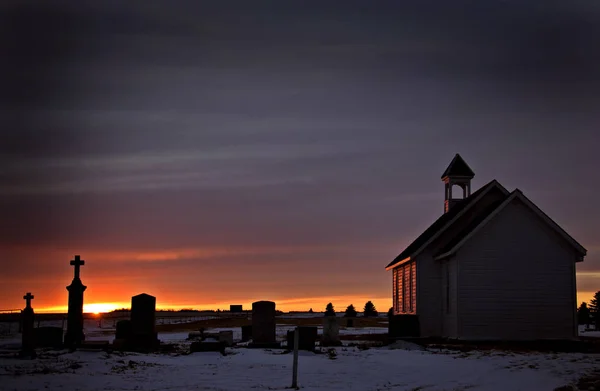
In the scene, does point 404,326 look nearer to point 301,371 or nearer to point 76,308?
point 76,308

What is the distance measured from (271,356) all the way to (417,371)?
7214 millimetres

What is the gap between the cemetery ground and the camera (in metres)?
17.5

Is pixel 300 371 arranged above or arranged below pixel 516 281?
below

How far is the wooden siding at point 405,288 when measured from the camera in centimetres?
3977

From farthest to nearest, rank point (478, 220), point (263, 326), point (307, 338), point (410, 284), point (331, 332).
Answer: point (410, 284) < point (478, 220) < point (331, 332) < point (263, 326) < point (307, 338)

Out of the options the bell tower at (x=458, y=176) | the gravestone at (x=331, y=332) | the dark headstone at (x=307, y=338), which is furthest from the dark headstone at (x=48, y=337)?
the bell tower at (x=458, y=176)

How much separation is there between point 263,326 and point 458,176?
58.2 feet

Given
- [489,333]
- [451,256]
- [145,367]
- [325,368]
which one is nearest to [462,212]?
[451,256]

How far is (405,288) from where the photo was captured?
4269 centimetres

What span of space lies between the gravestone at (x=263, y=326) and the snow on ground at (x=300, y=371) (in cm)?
500

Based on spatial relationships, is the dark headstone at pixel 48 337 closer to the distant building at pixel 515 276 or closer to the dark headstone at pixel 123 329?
the dark headstone at pixel 123 329

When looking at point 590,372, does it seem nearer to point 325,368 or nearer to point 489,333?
point 325,368

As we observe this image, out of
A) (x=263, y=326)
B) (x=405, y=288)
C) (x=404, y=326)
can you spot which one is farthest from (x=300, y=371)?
(x=405, y=288)

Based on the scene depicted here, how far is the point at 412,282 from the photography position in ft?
132
